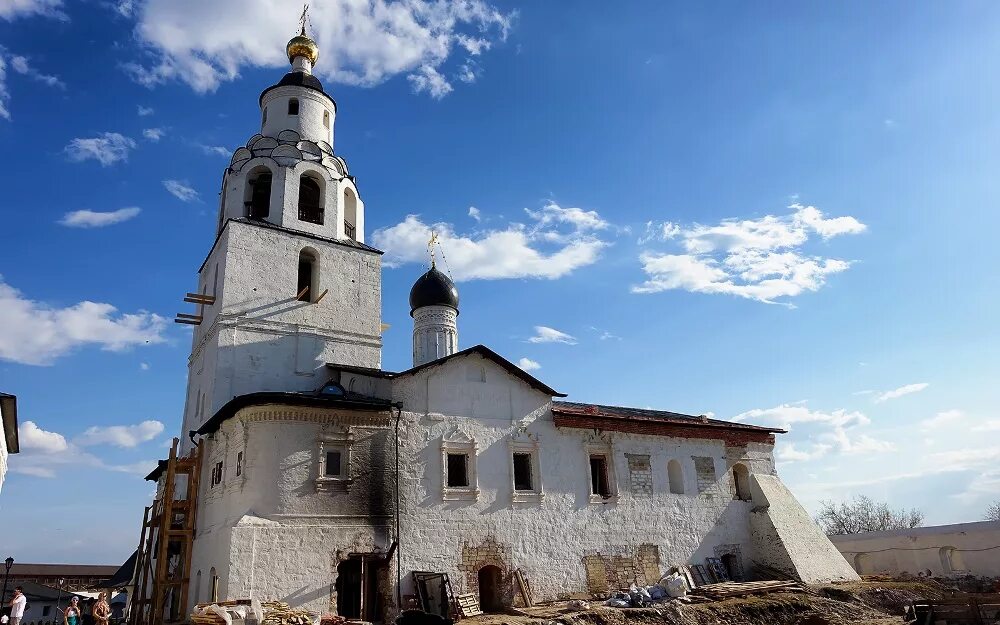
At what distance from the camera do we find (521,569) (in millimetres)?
17391

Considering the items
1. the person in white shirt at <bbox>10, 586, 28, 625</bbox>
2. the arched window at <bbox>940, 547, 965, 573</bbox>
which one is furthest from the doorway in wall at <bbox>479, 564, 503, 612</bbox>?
the arched window at <bbox>940, 547, 965, 573</bbox>

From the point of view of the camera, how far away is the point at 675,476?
69.2 ft

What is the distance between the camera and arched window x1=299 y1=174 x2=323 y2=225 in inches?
811

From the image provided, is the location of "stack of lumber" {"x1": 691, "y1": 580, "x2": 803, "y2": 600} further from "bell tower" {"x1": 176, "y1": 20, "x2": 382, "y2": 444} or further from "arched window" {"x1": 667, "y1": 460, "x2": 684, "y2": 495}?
"bell tower" {"x1": 176, "y1": 20, "x2": 382, "y2": 444}

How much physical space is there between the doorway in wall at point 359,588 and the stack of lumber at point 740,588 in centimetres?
822

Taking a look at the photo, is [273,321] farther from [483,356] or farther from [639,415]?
[639,415]

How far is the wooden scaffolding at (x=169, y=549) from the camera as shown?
1574 cm

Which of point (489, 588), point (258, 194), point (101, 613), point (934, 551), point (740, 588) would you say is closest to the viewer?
point (101, 613)

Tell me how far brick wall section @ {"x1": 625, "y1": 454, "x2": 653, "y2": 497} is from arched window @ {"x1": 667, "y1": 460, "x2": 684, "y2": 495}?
890 millimetres

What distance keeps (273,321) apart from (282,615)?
25.2 feet

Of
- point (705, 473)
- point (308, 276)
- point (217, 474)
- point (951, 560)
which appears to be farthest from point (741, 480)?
point (217, 474)

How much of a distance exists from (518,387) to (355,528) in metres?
5.85

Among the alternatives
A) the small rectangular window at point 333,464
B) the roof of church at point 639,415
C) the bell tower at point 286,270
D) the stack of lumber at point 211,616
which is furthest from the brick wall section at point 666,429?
the stack of lumber at point 211,616

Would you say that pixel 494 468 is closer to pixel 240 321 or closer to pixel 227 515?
pixel 227 515
